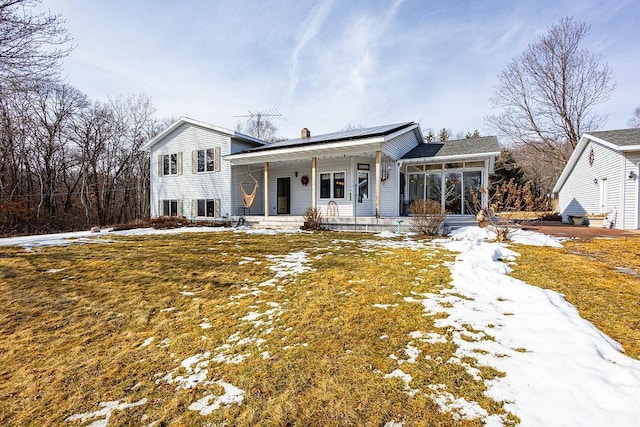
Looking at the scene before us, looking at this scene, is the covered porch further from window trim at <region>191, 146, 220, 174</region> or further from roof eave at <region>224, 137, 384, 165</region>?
window trim at <region>191, 146, 220, 174</region>

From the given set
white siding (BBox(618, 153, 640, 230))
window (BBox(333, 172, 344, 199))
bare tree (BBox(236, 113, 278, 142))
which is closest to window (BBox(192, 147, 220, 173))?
window (BBox(333, 172, 344, 199))

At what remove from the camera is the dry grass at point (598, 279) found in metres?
2.86

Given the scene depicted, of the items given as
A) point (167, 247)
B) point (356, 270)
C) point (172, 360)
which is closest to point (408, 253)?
point (356, 270)

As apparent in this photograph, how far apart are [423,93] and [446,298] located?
737 inches

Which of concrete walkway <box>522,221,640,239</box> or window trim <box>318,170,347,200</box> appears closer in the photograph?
concrete walkway <box>522,221,640,239</box>

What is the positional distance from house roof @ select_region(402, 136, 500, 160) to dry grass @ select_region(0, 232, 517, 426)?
7.54 metres

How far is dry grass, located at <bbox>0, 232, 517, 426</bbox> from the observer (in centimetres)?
202

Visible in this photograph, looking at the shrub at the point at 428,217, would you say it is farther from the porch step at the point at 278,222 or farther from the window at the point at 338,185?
the porch step at the point at 278,222

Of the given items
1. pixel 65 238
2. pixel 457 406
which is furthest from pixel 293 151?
pixel 457 406

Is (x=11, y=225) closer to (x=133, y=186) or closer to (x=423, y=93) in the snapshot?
(x=133, y=186)

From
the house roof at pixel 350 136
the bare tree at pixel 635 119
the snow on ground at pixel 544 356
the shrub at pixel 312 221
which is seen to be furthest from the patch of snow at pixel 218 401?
the bare tree at pixel 635 119

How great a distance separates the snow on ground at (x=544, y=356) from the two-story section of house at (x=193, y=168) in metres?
13.2

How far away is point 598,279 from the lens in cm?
422

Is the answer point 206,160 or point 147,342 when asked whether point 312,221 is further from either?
point 147,342
